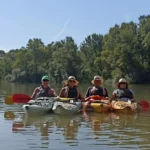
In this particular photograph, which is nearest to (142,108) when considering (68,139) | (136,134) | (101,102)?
(101,102)

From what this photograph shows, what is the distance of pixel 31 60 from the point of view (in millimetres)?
95750

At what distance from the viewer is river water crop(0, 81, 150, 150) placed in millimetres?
8188

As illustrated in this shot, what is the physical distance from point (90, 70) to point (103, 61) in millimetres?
5522

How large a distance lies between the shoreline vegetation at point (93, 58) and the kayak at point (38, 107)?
48623mm

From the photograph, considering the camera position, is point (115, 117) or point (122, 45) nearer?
point (115, 117)

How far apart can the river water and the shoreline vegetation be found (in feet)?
163

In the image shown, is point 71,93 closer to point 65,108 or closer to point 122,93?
point 65,108

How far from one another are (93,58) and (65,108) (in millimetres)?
65545

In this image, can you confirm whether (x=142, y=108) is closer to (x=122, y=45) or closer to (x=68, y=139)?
(x=68, y=139)

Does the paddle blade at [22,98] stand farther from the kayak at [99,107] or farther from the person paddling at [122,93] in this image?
the person paddling at [122,93]

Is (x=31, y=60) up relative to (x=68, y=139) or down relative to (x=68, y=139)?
up

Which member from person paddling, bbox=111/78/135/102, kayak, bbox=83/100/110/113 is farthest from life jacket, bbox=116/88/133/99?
kayak, bbox=83/100/110/113

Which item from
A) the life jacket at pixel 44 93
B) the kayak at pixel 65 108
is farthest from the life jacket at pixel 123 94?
the life jacket at pixel 44 93

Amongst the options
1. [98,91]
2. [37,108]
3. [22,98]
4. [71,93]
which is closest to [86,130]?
[37,108]
